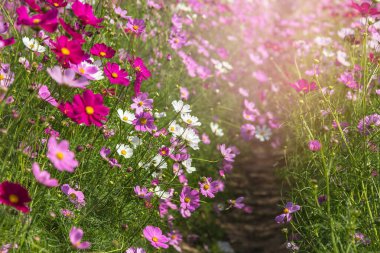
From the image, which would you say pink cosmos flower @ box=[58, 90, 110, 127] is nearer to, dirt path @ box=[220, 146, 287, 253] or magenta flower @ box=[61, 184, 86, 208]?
magenta flower @ box=[61, 184, 86, 208]

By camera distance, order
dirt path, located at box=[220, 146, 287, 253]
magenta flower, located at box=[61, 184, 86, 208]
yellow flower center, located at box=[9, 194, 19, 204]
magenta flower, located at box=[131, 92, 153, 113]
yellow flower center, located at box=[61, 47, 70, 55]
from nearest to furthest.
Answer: yellow flower center, located at box=[9, 194, 19, 204], yellow flower center, located at box=[61, 47, 70, 55], magenta flower, located at box=[61, 184, 86, 208], magenta flower, located at box=[131, 92, 153, 113], dirt path, located at box=[220, 146, 287, 253]

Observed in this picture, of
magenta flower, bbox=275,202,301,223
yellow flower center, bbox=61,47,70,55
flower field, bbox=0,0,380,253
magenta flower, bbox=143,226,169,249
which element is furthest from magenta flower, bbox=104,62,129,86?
magenta flower, bbox=275,202,301,223

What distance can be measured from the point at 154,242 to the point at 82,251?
313mm

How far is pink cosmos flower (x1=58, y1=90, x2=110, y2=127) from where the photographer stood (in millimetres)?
1613

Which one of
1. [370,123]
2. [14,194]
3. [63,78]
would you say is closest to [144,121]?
[63,78]

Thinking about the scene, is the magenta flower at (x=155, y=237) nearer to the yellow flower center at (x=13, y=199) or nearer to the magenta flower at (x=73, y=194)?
the magenta flower at (x=73, y=194)

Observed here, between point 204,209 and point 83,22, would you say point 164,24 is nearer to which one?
point 204,209

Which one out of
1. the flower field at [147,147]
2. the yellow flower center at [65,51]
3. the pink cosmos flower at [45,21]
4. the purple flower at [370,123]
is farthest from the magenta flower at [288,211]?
the pink cosmos flower at [45,21]

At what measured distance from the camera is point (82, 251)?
182cm

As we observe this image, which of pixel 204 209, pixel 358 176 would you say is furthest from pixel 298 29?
pixel 358 176

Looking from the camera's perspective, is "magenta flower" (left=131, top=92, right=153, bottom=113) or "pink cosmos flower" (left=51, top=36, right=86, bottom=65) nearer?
"pink cosmos flower" (left=51, top=36, right=86, bottom=65)

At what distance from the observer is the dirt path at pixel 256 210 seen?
136 inches

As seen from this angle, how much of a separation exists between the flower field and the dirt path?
0.02 metres

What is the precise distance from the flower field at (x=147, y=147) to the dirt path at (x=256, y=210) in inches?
0.7
